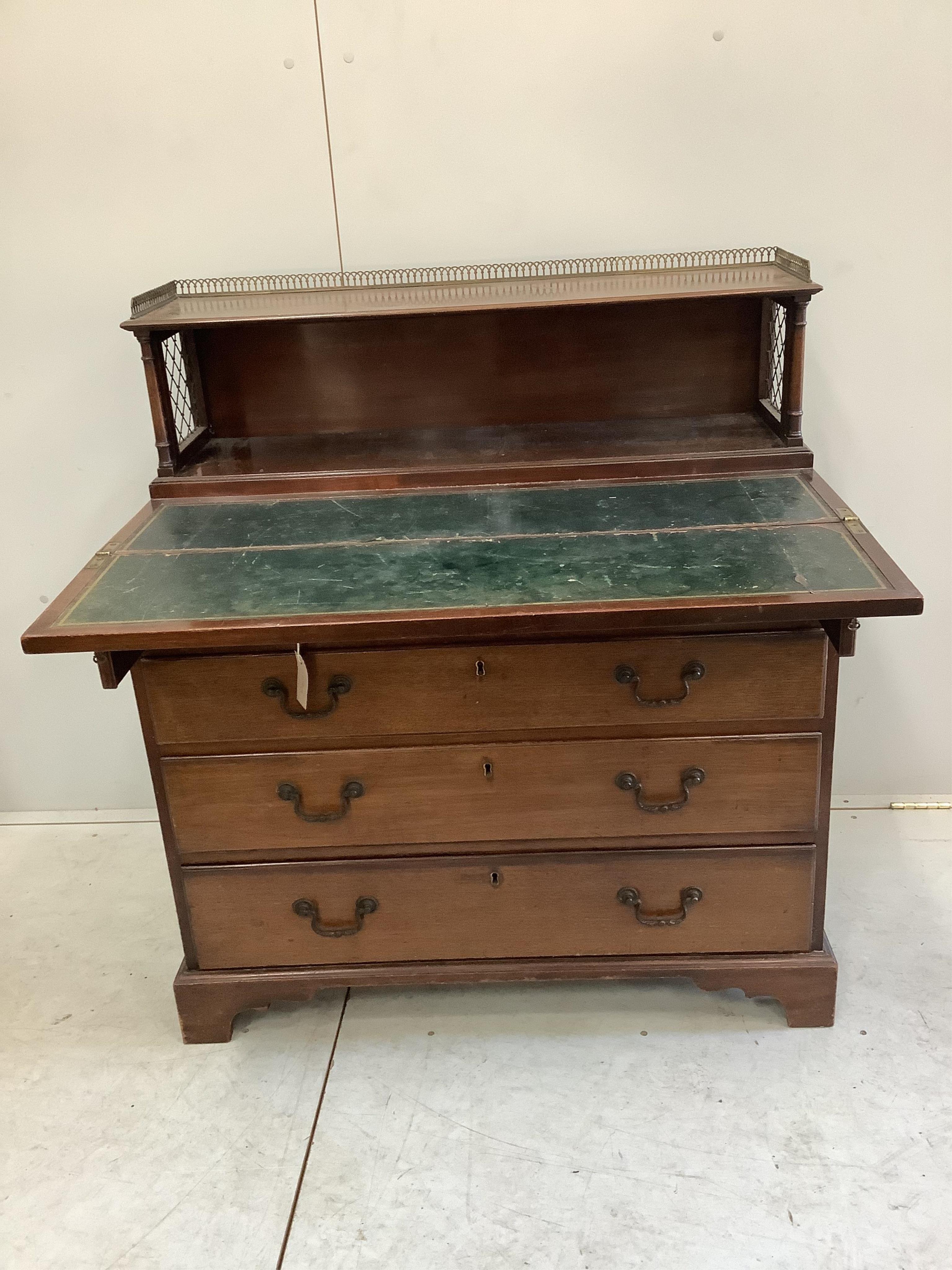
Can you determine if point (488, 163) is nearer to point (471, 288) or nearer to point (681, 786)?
point (471, 288)

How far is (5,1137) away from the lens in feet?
5.93

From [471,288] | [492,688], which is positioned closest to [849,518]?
[492,688]

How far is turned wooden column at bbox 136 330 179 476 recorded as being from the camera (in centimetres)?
192

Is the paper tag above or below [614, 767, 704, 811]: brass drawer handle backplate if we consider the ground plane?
above

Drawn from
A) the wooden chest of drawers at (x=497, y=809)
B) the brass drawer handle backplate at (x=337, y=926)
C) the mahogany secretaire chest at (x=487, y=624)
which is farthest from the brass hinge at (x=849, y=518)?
the brass drawer handle backplate at (x=337, y=926)

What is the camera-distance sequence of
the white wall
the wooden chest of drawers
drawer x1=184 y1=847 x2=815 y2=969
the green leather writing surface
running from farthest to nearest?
the white wall
drawer x1=184 y1=847 x2=815 y2=969
the wooden chest of drawers
the green leather writing surface

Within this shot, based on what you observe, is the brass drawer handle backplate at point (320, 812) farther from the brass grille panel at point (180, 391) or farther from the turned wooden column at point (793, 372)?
the turned wooden column at point (793, 372)

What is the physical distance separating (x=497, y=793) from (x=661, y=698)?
1.07 feet

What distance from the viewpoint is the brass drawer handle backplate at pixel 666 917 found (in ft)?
6.03

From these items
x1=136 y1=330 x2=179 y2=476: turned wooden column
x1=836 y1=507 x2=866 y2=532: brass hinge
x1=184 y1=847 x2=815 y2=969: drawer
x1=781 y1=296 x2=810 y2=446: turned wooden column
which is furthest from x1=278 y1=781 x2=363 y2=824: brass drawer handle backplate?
x1=781 y1=296 x2=810 y2=446: turned wooden column

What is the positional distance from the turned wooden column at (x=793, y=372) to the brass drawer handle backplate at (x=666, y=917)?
33.2 inches

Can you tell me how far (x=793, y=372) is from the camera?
1919mm

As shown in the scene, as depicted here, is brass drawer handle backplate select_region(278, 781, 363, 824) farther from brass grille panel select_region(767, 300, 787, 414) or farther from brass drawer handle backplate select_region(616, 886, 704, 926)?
brass grille panel select_region(767, 300, 787, 414)

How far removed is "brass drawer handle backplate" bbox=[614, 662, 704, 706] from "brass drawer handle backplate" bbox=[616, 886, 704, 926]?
38 cm
